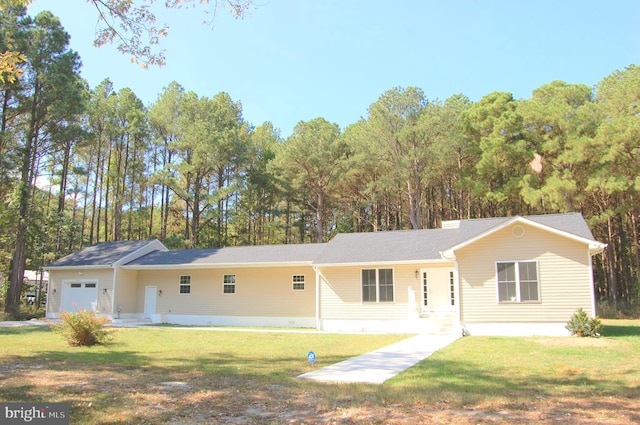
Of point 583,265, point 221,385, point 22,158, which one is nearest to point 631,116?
point 583,265

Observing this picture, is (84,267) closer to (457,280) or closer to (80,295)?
(80,295)

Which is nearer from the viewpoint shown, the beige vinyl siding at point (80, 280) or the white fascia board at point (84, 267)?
the white fascia board at point (84, 267)

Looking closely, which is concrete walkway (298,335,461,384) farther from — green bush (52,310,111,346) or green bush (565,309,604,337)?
green bush (52,310,111,346)

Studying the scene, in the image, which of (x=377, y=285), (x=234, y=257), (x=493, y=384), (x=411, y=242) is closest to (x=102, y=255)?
(x=234, y=257)

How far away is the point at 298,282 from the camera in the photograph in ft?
63.9

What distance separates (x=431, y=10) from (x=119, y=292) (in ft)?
62.2

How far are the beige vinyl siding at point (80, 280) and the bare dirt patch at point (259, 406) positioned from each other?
15.3 metres

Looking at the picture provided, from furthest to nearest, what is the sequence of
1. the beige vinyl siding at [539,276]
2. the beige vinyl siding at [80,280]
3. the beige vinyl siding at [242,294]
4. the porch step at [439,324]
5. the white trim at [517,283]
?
1. the beige vinyl siding at [80,280]
2. the beige vinyl siding at [242,294]
3. the porch step at [439,324]
4. the white trim at [517,283]
5. the beige vinyl siding at [539,276]

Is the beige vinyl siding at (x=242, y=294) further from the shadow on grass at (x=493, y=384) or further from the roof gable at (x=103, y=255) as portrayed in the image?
the shadow on grass at (x=493, y=384)

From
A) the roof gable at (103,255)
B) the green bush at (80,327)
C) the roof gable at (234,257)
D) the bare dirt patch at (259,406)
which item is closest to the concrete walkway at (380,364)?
the bare dirt patch at (259,406)

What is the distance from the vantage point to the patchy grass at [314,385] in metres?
5.27

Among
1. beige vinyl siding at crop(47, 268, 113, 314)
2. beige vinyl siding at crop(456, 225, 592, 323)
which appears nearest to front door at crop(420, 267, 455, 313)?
beige vinyl siding at crop(456, 225, 592, 323)

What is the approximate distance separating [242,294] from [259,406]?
1472cm

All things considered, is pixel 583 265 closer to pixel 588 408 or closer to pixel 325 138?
pixel 588 408
